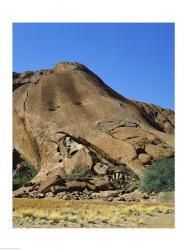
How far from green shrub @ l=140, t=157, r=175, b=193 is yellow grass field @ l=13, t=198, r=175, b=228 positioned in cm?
240

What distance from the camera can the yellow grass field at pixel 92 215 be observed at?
60.7 ft

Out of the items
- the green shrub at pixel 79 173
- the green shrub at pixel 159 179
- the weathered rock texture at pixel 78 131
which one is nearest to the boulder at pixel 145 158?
the weathered rock texture at pixel 78 131

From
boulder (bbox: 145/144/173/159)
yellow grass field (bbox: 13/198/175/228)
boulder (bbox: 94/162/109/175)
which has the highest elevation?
boulder (bbox: 145/144/173/159)

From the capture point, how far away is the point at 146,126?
3319 cm

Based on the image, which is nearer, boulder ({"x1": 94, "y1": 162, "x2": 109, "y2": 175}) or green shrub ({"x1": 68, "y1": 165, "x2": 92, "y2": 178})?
green shrub ({"x1": 68, "y1": 165, "x2": 92, "y2": 178})

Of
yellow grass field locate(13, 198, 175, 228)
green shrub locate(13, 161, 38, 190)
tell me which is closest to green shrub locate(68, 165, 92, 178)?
green shrub locate(13, 161, 38, 190)

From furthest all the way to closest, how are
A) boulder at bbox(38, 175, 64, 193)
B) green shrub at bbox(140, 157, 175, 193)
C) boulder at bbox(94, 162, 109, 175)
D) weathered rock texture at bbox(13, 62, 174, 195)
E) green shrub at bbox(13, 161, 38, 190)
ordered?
green shrub at bbox(13, 161, 38, 190) → weathered rock texture at bbox(13, 62, 174, 195) → boulder at bbox(94, 162, 109, 175) → boulder at bbox(38, 175, 64, 193) → green shrub at bbox(140, 157, 175, 193)

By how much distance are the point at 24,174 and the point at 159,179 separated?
9208mm

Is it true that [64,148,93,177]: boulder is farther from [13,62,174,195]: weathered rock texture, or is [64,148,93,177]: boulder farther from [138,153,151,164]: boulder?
[138,153,151,164]: boulder

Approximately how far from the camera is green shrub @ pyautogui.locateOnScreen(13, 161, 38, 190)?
30.6 m

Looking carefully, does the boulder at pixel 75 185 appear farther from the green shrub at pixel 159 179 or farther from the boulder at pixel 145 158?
the boulder at pixel 145 158

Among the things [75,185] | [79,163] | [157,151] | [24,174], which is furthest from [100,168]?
[24,174]

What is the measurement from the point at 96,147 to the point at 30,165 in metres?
4.73

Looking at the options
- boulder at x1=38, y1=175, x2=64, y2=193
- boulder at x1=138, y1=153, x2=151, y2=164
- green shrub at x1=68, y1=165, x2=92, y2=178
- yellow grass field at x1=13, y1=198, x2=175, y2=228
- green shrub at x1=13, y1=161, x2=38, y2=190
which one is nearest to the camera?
yellow grass field at x1=13, y1=198, x2=175, y2=228
